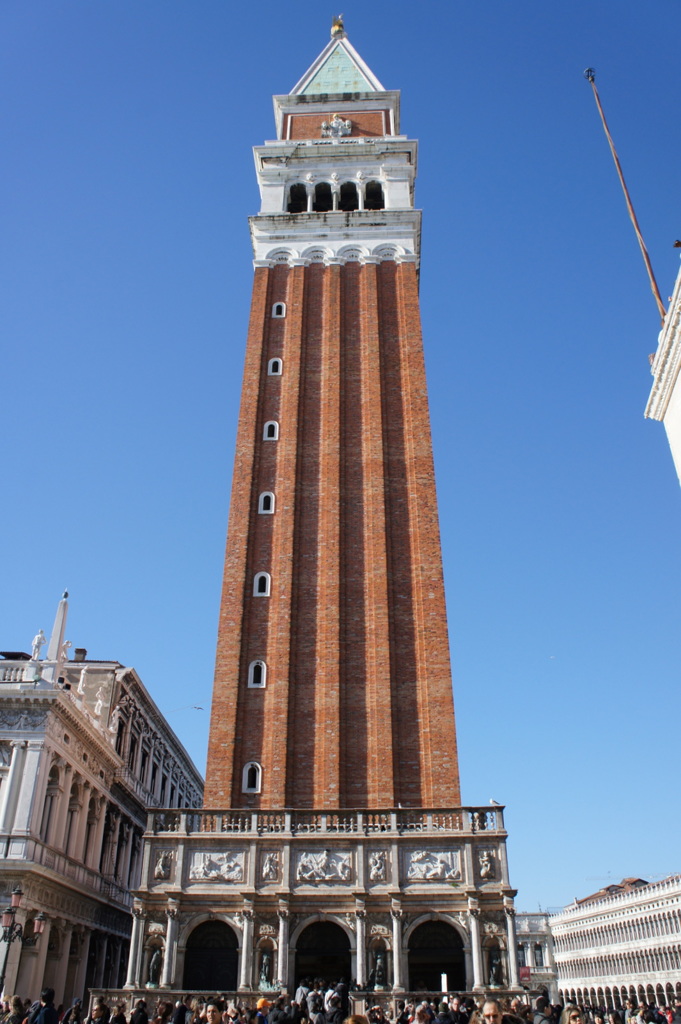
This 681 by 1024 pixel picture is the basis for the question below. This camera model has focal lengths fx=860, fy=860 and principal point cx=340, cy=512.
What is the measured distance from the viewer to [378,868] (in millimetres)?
27578

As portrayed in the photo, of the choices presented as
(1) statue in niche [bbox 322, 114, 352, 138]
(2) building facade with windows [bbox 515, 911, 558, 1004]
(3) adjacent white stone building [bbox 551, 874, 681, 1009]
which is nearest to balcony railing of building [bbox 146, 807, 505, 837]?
(3) adjacent white stone building [bbox 551, 874, 681, 1009]

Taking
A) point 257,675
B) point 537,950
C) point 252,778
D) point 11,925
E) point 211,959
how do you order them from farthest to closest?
point 537,950 → point 257,675 → point 252,778 → point 211,959 → point 11,925

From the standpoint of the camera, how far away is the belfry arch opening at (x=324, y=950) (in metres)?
27.2

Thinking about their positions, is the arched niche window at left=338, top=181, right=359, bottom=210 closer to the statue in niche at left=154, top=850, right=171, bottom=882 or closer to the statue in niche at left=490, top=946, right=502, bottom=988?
the statue in niche at left=154, top=850, right=171, bottom=882

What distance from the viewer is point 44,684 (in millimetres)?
32250

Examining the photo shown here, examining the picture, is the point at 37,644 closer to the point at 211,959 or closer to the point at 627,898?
the point at 211,959

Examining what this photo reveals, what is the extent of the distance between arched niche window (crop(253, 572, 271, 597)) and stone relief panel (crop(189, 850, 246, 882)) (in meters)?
11.8

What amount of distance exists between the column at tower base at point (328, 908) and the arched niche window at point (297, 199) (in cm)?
3591

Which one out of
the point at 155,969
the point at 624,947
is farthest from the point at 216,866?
the point at 624,947

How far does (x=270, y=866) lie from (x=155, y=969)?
449cm

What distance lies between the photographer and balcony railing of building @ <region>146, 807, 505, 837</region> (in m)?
28.2

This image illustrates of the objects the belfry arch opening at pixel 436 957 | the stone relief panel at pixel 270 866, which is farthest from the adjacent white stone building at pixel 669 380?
the stone relief panel at pixel 270 866

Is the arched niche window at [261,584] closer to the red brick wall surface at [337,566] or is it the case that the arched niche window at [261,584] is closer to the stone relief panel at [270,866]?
the red brick wall surface at [337,566]

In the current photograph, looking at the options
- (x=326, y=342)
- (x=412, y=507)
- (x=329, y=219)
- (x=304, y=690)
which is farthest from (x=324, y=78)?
(x=304, y=690)
